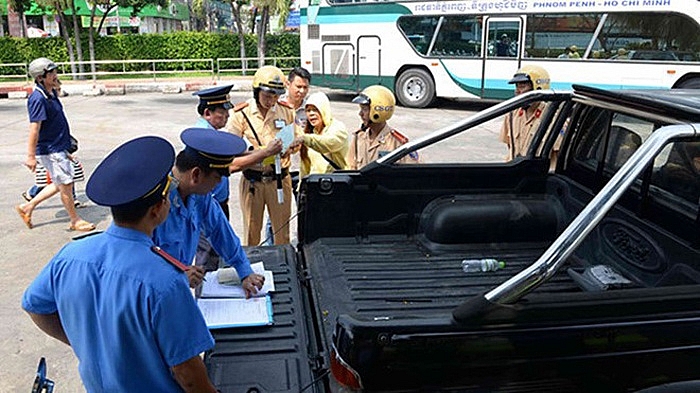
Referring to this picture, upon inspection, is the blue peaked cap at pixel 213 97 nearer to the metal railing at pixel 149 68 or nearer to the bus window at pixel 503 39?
the bus window at pixel 503 39

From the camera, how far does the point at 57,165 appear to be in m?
6.09

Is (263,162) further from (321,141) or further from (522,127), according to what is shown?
(522,127)

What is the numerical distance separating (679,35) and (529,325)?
1227cm

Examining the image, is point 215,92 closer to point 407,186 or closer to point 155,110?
point 407,186

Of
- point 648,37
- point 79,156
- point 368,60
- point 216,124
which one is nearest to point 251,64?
point 368,60

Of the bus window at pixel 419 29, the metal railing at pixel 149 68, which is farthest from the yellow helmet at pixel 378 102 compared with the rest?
the metal railing at pixel 149 68

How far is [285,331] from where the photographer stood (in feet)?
8.61

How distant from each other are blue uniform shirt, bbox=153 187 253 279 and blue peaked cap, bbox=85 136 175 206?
0.70 metres

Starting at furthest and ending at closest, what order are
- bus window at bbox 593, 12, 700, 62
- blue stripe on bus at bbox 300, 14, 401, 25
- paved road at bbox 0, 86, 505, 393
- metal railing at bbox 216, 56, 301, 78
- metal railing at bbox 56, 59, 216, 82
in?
metal railing at bbox 216, 56, 301, 78, metal railing at bbox 56, 59, 216, 82, blue stripe on bus at bbox 300, 14, 401, 25, bus window at bbox 593, 12, 700, 62, paved road at bbox 0, 86, 505, 393

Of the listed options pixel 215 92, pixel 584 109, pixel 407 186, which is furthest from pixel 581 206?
pixel 215 92

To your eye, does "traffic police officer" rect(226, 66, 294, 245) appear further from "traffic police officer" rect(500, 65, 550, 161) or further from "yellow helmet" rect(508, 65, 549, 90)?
"yellow helmet" rect(508, 65, 549, 90)

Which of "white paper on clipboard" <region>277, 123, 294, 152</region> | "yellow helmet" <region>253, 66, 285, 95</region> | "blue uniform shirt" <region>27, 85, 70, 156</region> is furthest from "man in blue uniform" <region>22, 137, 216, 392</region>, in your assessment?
"blue uniform shirt" <region>27, 85, 70, 156</region>

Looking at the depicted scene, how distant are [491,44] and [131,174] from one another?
13.7 m

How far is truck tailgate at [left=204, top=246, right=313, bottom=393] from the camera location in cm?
228
